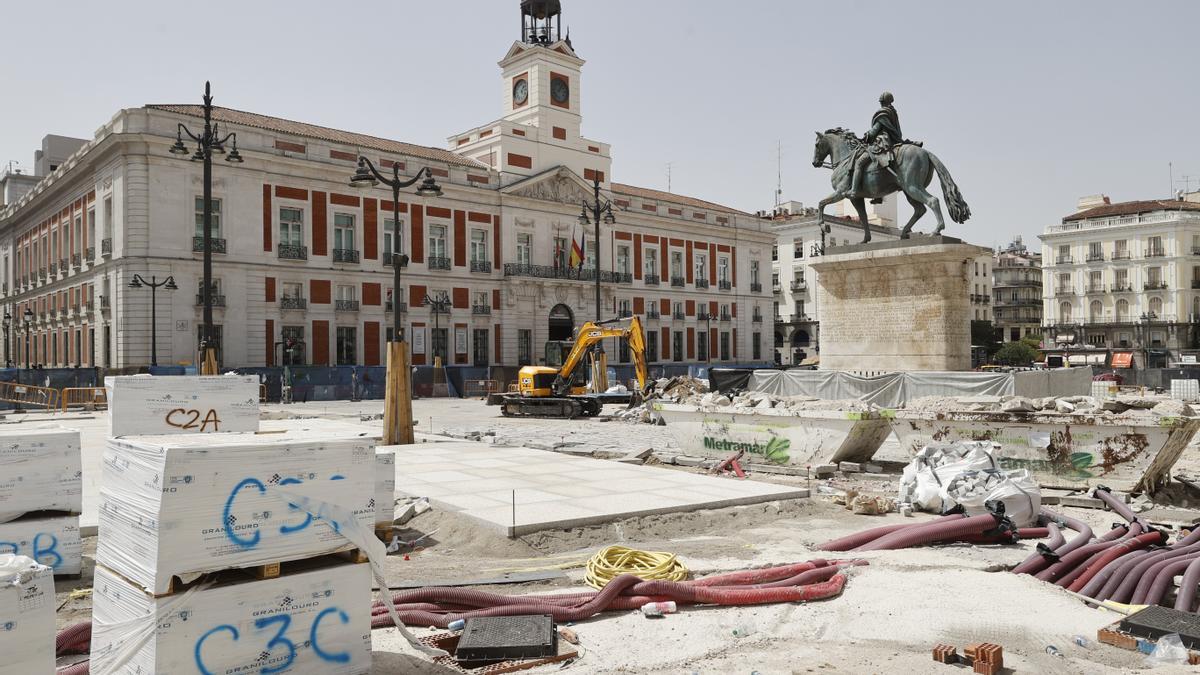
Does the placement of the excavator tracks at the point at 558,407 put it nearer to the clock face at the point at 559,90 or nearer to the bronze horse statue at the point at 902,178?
the bronze horse statue at the point at 902,178

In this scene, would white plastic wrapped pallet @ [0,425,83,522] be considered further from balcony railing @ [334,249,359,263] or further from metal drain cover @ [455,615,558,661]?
balcony railing @ [334,249,359,263]

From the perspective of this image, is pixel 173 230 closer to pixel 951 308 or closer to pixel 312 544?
pixel 951 308

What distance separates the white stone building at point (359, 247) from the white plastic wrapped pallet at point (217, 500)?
27.7 metres

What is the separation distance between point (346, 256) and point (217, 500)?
39.5 meters

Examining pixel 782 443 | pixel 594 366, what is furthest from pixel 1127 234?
pixel 782 443

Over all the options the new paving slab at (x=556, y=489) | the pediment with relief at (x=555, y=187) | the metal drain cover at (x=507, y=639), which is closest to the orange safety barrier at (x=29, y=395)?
the new paving slab at (x=556, y=489)

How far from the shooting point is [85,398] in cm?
3269

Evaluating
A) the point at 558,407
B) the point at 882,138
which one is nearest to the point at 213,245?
the point at 558,407

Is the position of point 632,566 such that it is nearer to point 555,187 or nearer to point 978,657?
point 978,657

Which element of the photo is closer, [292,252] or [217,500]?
[217,500]

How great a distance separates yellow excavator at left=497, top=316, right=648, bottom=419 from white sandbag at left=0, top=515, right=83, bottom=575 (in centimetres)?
1988

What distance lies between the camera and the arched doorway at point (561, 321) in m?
50.6

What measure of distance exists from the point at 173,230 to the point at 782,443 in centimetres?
3193

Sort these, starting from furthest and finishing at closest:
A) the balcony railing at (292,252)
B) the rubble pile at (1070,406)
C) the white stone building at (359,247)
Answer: the balcony railing at (292,252)
the white stone building at (359,247)
the rubble pile at (1070,406)
